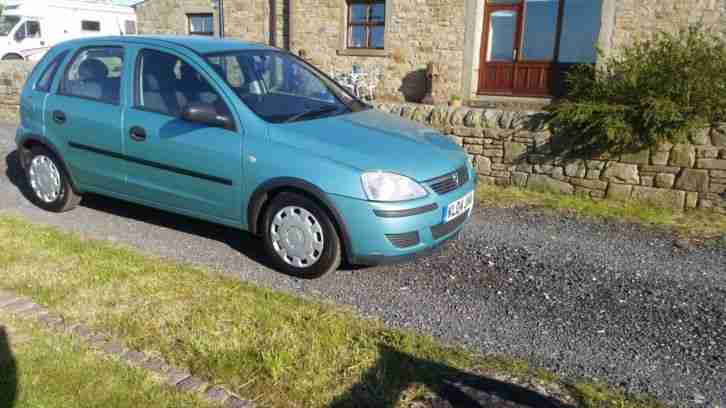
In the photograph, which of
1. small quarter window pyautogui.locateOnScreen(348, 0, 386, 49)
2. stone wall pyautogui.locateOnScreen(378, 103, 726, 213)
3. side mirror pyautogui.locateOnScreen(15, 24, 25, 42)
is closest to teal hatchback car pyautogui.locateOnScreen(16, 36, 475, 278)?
stone wall pyautogui.locateOnScreen(378, 103, 726, 213)

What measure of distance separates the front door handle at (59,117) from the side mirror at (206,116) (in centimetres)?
176

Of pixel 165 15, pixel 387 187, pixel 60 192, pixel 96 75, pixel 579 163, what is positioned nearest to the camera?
pixel 387 187

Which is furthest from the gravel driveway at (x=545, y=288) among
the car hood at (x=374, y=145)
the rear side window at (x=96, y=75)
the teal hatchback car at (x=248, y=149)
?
the rear side window at (x=96, y=75)

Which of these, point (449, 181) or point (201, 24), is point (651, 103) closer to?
point (449, 181)

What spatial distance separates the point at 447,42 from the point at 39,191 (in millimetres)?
10015

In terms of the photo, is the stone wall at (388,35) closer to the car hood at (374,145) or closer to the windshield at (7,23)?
the car hood at (374,145)

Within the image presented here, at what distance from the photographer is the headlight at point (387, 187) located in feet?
13.3

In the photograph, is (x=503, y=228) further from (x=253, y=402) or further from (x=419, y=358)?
(x=253, y=402)

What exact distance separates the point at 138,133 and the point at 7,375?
2449 mm

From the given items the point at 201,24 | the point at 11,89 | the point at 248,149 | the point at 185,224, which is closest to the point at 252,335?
the point at 248,149

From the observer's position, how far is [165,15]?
61.5ft

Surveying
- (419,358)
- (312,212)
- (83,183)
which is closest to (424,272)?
(312,212)

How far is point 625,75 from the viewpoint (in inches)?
277

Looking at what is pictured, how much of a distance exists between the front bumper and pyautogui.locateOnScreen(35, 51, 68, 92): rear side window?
11.6 feet
